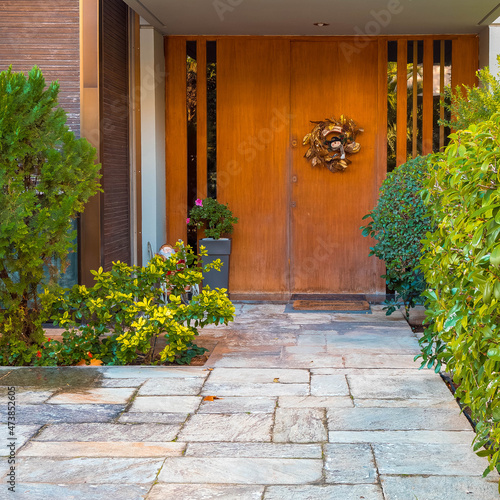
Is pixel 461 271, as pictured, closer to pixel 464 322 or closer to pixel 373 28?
pixel 464 322

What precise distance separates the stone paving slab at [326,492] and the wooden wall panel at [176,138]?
16.4ft

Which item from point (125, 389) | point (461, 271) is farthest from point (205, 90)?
point (461, 271)

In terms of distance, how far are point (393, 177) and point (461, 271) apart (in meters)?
3.27

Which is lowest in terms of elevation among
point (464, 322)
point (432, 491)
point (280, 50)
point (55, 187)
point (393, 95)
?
point (432, 491)

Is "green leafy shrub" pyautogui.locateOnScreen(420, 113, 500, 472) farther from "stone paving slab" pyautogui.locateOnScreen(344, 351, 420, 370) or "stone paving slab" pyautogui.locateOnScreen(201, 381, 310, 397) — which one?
"stone paving slab" pyautogui.locateOnScreen(344, 351, 420, 370)

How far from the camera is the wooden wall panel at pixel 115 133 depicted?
18.5 feet

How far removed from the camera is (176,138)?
7297 millimetres

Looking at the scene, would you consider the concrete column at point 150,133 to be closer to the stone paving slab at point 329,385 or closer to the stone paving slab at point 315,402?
the stone paving slab at point 329,385

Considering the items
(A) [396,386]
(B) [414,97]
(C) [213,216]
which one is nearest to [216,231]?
(C) [213,216]

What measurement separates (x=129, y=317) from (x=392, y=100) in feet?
13.0

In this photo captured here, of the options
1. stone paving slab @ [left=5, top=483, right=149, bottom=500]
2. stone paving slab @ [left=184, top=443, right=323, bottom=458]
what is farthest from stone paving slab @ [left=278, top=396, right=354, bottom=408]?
stone paving slab @ [left=5, top=483, right=149, bottom=500]

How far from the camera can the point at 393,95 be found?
714 centimetres

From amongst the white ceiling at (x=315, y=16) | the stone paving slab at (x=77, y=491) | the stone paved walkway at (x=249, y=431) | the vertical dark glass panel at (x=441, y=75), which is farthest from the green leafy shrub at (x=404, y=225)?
the stone paving slab at (x=77, y=491)

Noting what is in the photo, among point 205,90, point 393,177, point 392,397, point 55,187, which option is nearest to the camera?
point 392,397
